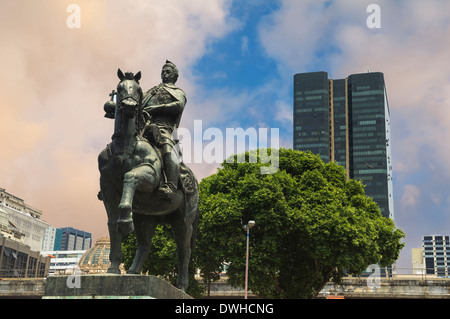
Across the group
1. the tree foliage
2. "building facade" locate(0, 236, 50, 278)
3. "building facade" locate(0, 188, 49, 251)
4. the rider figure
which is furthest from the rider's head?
"building facade" locate(0, 188, 49, 251)

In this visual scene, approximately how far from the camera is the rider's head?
12.1 meters

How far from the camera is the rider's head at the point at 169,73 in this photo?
12102 mm

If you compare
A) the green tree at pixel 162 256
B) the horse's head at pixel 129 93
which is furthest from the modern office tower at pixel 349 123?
the horse's head at pixel 129 93

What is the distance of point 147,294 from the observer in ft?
26.8

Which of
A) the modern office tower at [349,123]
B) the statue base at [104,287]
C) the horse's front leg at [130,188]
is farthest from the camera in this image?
the modern office tower at [349,123]

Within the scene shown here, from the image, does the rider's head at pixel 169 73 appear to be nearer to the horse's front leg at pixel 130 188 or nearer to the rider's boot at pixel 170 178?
the rider's boot at pixel 170 178

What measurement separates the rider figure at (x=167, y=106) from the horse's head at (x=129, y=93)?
4.18 ft

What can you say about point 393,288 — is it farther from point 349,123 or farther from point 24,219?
point 349,123

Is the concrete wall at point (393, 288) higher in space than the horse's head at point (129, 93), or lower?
lower

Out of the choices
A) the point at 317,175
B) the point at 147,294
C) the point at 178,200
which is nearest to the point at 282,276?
the point at 317,175

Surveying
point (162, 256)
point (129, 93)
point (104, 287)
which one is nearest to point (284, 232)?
point (162, 256)
